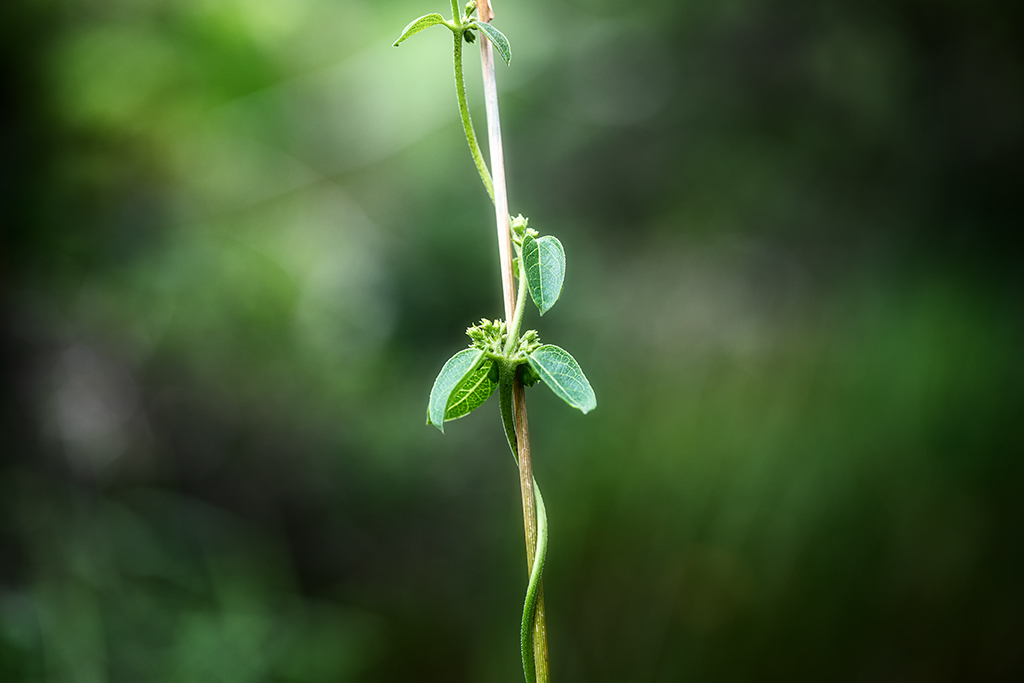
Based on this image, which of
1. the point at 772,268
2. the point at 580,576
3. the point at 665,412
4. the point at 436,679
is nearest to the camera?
the point at 580,576

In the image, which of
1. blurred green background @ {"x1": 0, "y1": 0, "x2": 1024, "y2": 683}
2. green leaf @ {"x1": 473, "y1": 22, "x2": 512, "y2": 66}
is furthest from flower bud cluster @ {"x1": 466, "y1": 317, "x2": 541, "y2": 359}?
blurred green background @ {"x1": 0, "y1": 0, "x2": 1024, "y2": 683}

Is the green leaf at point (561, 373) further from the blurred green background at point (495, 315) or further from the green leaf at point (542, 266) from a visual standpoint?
the blurred green background at point (495, 315)

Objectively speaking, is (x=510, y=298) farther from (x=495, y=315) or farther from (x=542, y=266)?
(x=495, y=315)

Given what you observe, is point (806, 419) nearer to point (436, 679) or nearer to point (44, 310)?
point (436, 679)

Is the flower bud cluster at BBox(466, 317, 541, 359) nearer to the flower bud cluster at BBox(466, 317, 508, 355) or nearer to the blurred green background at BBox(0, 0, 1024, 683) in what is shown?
the flower bud cluster at BBox(466, 317, 508, 355)

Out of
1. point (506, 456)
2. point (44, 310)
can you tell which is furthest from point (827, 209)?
point (44, 310)
